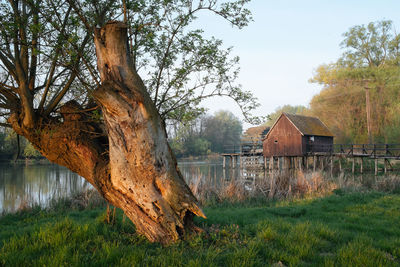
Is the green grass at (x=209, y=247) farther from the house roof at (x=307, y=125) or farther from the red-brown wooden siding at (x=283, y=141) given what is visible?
the house roof at (x=307, y=125)

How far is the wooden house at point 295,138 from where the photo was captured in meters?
29.6

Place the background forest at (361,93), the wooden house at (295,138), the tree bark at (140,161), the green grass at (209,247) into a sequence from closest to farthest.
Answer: the green grass at (209,247) → the tree bark at (140,161) → the wooden house at (295,138) → the background forest at (361,93)

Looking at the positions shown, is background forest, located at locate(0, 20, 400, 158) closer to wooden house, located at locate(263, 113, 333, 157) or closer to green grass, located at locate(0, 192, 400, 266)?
wooden house, located at locate(263, 113, 333, 157)

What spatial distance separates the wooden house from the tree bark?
26.8 meters

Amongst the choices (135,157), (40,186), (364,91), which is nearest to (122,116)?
(135,157)

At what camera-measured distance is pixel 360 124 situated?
125ft

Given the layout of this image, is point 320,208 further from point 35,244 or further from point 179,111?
point 35,244

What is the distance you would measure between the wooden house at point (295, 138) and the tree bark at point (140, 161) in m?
26.8

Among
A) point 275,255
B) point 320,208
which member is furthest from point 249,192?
point 275,255

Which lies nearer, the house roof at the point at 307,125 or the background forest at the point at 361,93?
the house roof at the point at 307,125

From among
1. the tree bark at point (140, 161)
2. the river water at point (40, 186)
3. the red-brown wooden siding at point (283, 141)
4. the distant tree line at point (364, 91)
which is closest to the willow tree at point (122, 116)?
the tree bark at point (140, 161)

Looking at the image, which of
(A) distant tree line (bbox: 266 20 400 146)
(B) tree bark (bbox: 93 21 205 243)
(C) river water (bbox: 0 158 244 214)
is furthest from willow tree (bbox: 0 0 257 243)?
(A) distant tree line (bbox: 266 20 400 146)

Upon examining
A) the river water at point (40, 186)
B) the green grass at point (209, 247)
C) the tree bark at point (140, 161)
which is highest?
the tree bark at point (140, 161)

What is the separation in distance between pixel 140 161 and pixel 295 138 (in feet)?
91.1
